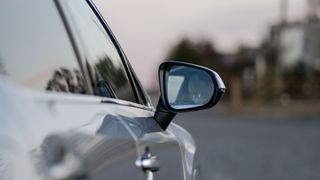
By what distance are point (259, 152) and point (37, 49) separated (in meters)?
10.9

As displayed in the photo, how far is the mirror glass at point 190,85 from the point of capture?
295cm

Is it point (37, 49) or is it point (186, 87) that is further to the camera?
point (186, 87)

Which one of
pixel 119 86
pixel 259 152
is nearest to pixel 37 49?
pixel 119 86

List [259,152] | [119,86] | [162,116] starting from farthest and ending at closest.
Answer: [259,152] < [162,116] < [119,86]

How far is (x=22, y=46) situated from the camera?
185 centimetres

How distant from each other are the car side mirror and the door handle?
404mm

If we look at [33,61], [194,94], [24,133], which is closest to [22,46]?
[33,61]

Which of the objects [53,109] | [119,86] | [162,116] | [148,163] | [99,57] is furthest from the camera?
[162,116]

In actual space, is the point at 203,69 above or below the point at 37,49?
below

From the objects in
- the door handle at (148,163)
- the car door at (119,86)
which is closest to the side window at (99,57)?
the car door at (119,86)

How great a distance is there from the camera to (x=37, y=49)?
1.92m

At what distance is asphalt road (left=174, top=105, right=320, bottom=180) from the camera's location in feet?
30.9

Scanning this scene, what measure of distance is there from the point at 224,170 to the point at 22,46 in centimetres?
822

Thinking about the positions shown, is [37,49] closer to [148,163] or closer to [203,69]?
[148,163]
